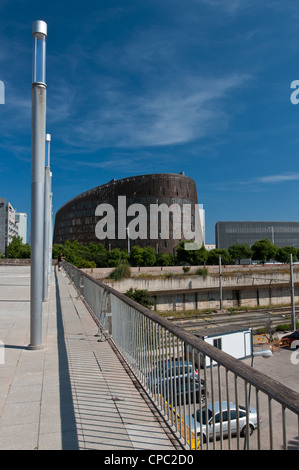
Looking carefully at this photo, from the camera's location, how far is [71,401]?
11.3 ft

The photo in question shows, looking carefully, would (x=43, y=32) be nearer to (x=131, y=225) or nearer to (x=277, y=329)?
(x=277, y=329)

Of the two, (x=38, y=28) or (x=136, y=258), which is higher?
(x=38, y=28)

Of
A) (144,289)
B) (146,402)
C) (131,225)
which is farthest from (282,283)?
(146,402)

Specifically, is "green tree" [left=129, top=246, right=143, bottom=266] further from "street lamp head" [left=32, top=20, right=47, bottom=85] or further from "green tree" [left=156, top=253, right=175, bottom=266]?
"street lamp head" [left=32, top=20, right=47, bottom=85]

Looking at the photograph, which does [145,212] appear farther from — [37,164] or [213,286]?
[37,164]

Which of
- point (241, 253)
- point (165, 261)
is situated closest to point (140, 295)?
point (165, 261)

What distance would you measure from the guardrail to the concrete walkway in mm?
190

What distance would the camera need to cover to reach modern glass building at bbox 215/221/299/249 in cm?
11950

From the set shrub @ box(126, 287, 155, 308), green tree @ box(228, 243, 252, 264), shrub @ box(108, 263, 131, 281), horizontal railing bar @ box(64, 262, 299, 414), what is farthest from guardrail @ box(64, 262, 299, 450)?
green tree @ box(228, 243, 252, 264)

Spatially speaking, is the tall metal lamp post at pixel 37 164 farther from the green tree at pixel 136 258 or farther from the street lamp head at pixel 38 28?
the green tree at pixel 136 258

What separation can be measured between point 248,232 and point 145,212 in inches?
2050

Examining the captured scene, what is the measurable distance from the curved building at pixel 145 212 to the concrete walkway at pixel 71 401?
7409cm

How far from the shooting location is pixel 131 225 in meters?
81.4
